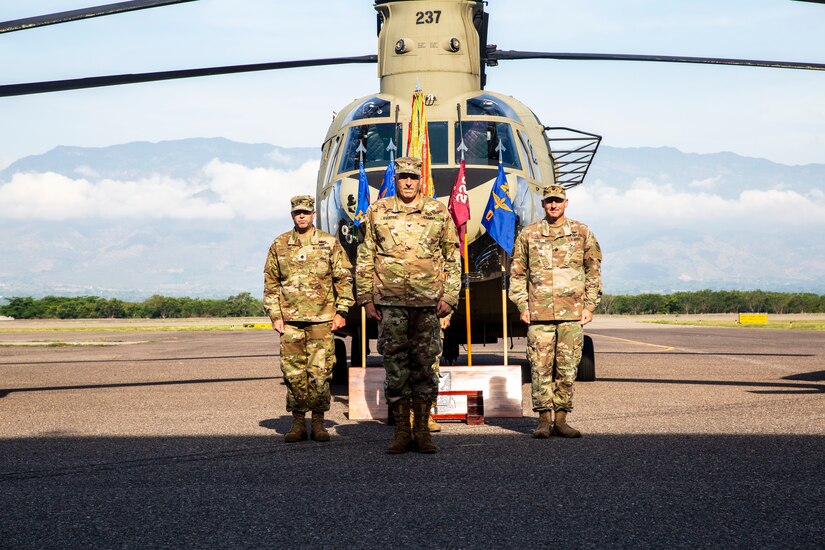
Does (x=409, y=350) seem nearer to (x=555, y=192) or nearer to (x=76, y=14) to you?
(x=555, y=192)

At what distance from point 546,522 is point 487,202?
20.7 feet

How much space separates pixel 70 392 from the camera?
491 inches

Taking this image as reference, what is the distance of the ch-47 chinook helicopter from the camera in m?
11.0

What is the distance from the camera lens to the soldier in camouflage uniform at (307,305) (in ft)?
26.9

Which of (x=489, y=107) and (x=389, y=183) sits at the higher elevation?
(x=489, y=107)

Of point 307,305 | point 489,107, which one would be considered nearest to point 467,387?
point 307,305

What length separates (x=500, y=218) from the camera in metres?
10.6

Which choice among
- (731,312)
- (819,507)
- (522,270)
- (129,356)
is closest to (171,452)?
(522,270)

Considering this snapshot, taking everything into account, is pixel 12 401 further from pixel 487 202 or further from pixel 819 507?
pixel 819 507

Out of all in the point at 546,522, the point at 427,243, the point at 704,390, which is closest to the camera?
the point at 546,522

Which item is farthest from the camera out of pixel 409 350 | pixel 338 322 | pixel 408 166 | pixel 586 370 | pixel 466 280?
pixel 586 370

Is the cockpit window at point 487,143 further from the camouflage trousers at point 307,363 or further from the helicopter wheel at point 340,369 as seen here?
the camouflage trousers at point 307,363

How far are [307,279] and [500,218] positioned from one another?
3065 millimetres

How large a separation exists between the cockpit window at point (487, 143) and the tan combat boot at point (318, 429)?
14.7ft
